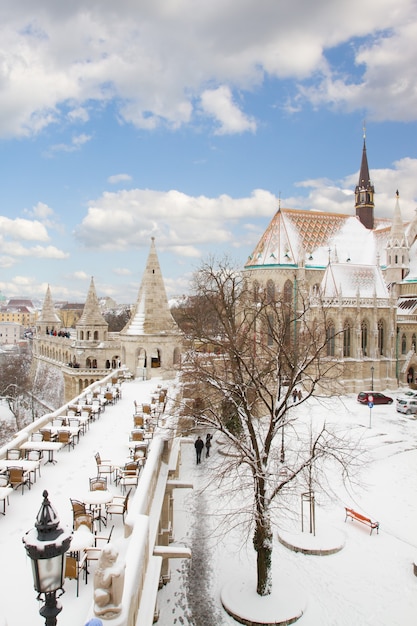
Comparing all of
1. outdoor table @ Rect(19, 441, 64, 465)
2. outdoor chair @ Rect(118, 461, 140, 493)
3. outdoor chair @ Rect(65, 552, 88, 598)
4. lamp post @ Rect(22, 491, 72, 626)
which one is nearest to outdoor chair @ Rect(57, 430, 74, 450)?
outdoor table @ Rect(19, 441, 64, 465)

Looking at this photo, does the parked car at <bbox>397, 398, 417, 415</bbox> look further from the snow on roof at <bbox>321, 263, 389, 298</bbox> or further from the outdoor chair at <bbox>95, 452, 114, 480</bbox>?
the outdoor chair at <bbox>95, 452, 114, 480</bbox>

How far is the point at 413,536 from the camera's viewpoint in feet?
44.5

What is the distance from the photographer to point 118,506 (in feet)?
27.5

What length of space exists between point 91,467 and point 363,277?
31740mm

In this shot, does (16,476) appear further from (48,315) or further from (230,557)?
(48,315)

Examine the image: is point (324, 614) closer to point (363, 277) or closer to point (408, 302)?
point (363, 277)

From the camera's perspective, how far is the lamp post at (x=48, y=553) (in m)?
3.65

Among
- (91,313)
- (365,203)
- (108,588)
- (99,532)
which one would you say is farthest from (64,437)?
(365,203)

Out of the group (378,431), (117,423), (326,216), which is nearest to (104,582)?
(117,423)

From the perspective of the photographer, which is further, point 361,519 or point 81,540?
point 361,519

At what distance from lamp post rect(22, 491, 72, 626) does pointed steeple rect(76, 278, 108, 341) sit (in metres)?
33.7

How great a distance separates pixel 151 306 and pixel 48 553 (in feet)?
75.3

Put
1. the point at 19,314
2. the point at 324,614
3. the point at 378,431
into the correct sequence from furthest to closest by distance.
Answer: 1. the point at 19,314
2. the point at 378,431
3. the point at 324,614

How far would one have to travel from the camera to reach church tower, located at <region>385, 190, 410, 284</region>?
4250 centimetres
